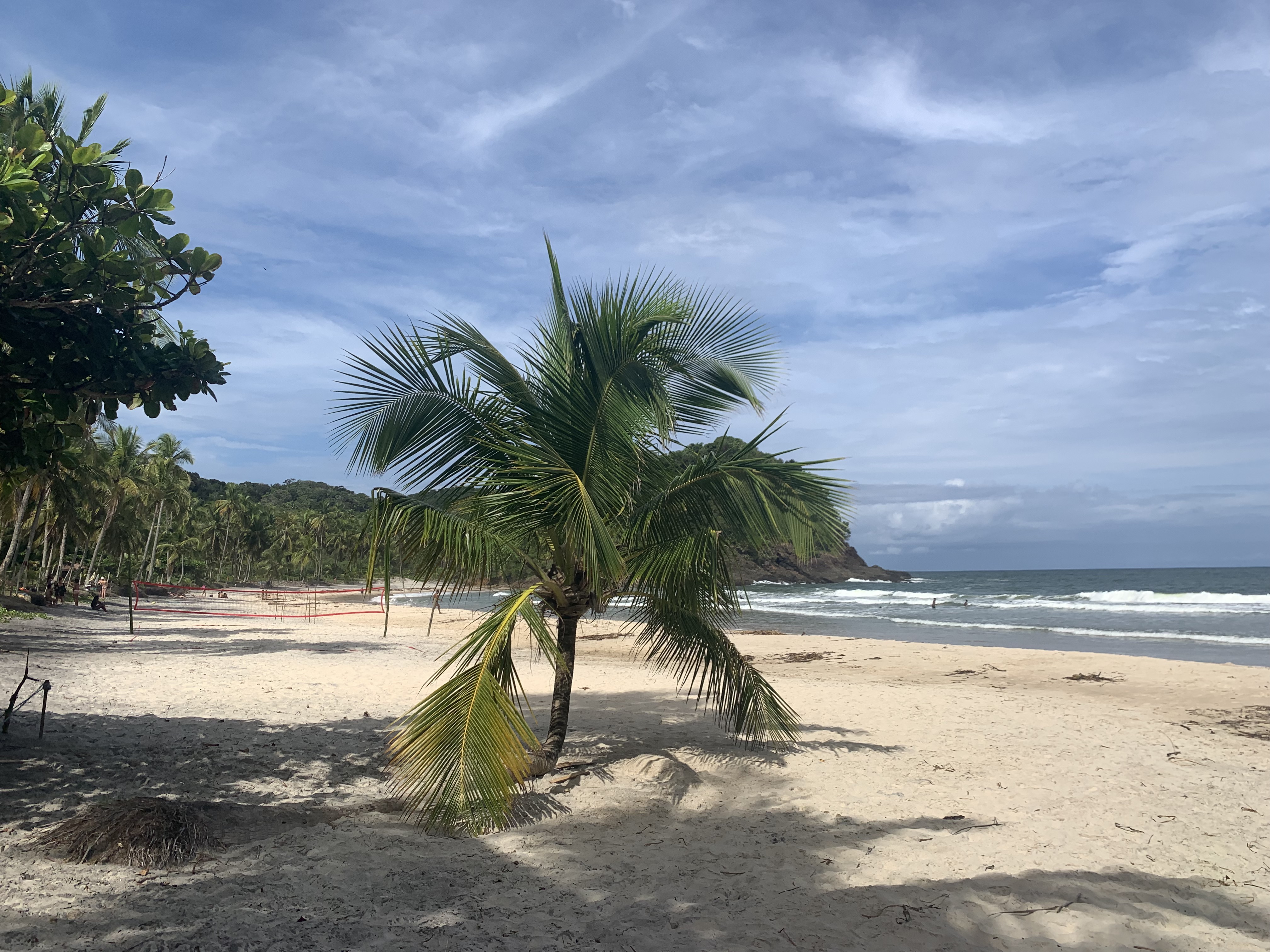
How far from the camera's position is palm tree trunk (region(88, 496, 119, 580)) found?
109 feet

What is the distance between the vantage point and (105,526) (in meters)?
33.0

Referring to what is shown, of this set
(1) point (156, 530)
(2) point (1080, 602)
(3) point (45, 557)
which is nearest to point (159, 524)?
(1) point (156, 530)

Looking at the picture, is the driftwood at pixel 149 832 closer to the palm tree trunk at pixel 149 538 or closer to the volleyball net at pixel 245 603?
the volleyball net at pixel 245 603

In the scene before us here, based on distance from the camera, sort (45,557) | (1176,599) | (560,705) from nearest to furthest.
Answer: (560,705), (45,557), (1176,599)

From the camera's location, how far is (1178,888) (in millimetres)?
4297

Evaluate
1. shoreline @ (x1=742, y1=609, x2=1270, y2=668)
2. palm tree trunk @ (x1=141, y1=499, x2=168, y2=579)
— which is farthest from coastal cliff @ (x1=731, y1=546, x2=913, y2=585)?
palm tree trunk @ (x1=141, y1=499, x2=168, y2=579)

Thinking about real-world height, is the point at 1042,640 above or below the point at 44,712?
below

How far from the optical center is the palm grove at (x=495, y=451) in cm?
459

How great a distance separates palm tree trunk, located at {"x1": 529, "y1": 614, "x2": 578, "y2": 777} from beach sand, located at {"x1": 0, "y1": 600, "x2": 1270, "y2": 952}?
210mm

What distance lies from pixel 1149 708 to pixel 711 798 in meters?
8.25

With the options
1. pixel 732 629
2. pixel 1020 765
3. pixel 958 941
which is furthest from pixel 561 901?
pixel 732 629

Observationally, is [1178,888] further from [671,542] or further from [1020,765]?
[671,542]

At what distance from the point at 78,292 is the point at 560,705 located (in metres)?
4.53

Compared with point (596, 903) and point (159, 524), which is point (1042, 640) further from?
point (159, 524)
